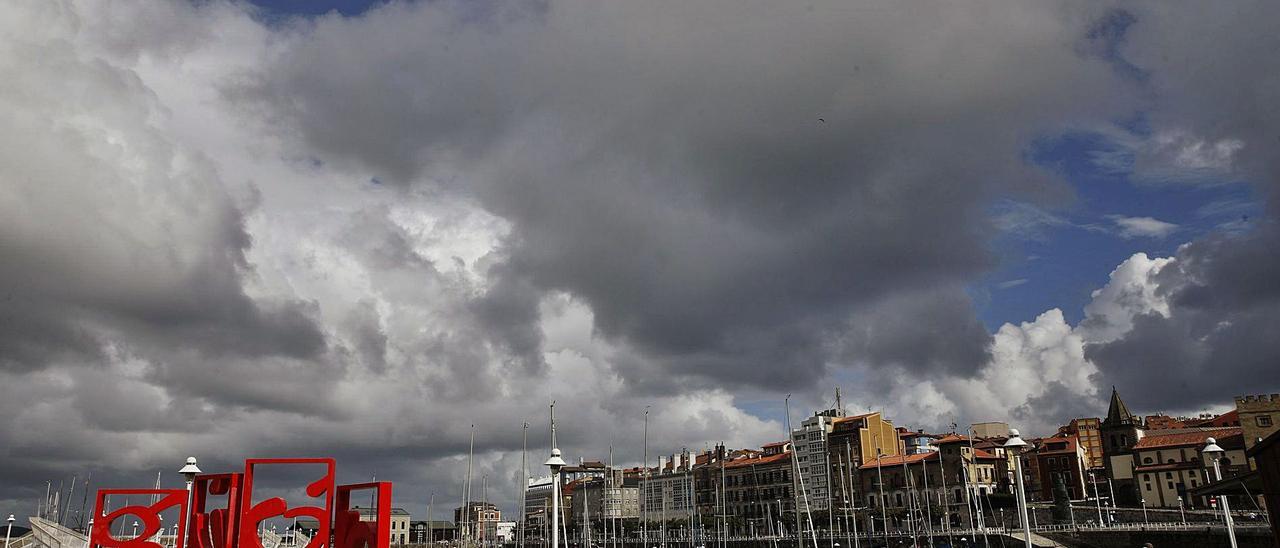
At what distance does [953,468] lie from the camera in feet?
472

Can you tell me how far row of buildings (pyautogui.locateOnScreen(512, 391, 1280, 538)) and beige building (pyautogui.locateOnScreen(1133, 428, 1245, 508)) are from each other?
163 millimetres

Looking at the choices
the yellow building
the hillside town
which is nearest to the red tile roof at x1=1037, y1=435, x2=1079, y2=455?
the hillside town

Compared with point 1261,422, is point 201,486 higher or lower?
lower

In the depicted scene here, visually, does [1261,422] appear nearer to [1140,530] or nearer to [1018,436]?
[1140,530]

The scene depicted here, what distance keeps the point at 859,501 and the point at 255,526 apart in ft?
450

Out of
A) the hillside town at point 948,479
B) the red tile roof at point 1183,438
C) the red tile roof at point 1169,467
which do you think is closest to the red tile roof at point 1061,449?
the hillside town at point 948,479

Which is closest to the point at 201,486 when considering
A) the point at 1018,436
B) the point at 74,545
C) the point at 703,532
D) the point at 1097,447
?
the point at 1018,436

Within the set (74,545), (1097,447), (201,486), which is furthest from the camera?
(1097,447)

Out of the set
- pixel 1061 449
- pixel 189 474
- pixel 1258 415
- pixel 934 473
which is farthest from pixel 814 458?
pixel 189 474

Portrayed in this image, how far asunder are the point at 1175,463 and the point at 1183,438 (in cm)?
586

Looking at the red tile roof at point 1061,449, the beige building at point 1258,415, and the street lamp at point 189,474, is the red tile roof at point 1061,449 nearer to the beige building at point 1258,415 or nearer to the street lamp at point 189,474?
the beige building at point 1258,415

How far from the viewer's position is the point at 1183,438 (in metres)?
145

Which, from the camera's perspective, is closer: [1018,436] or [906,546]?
[1018,436]

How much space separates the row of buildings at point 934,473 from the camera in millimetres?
138625
